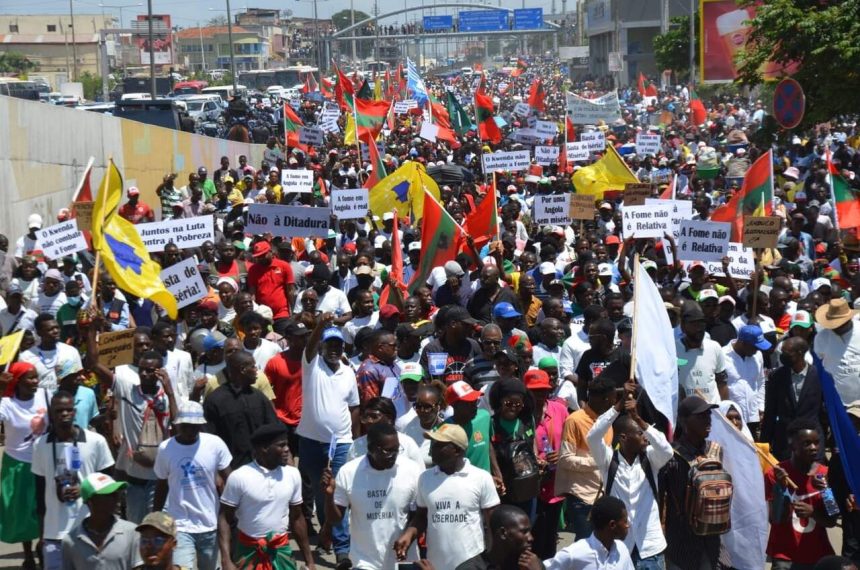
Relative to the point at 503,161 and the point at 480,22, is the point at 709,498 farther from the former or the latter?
the point at 480,22

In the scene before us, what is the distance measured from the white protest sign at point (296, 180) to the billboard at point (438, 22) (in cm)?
9381

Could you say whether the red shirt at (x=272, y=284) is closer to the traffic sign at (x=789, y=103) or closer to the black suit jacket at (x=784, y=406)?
the black suit jacket at (x=784, y=406)

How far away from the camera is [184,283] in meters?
10.6

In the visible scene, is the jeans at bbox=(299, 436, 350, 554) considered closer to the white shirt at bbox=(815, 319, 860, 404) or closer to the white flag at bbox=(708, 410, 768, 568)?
the white flag at bbox=(708, 410, 768, 568)

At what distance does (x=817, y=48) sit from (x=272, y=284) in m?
10.5

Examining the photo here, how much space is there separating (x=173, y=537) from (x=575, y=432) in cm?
249

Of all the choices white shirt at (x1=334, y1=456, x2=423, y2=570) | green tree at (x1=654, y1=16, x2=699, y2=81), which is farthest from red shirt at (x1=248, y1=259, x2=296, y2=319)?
green tree at (x1=654, y1=16, x2=699, y2=81)

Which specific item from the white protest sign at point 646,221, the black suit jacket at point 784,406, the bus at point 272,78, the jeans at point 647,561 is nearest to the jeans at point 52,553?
the jeans at point 647,561

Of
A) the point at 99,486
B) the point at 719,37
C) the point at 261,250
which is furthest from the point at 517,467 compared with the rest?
the point at 719,37

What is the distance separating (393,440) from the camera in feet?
22.0

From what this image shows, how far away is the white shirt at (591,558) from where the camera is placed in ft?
19.5

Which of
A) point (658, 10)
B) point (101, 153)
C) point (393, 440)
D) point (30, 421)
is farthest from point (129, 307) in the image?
point (658, 10)

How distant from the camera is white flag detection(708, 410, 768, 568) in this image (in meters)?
6.91

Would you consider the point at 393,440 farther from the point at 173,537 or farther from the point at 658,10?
the point at 658,10
